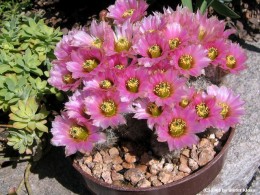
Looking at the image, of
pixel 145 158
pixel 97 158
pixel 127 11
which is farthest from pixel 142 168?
pixel 127 11

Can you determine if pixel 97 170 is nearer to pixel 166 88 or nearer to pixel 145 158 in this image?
pixel 145 158

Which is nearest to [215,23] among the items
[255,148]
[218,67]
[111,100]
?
[218,67]

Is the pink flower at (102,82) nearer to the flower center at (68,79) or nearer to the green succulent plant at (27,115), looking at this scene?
the flower center at (68,79)

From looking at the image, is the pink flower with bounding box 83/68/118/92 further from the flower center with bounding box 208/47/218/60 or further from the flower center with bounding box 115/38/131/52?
the flower center with bounding box 208/47/218/60

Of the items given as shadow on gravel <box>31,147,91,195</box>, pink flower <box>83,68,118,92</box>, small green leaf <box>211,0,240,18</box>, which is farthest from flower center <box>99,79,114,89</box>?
small green leaf <box>211,0,240,18</box>

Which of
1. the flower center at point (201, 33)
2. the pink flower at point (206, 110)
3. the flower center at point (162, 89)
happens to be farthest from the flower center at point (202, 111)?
the flower center at point (201, 33)

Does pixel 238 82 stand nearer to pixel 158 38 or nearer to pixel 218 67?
pixel 218 67
